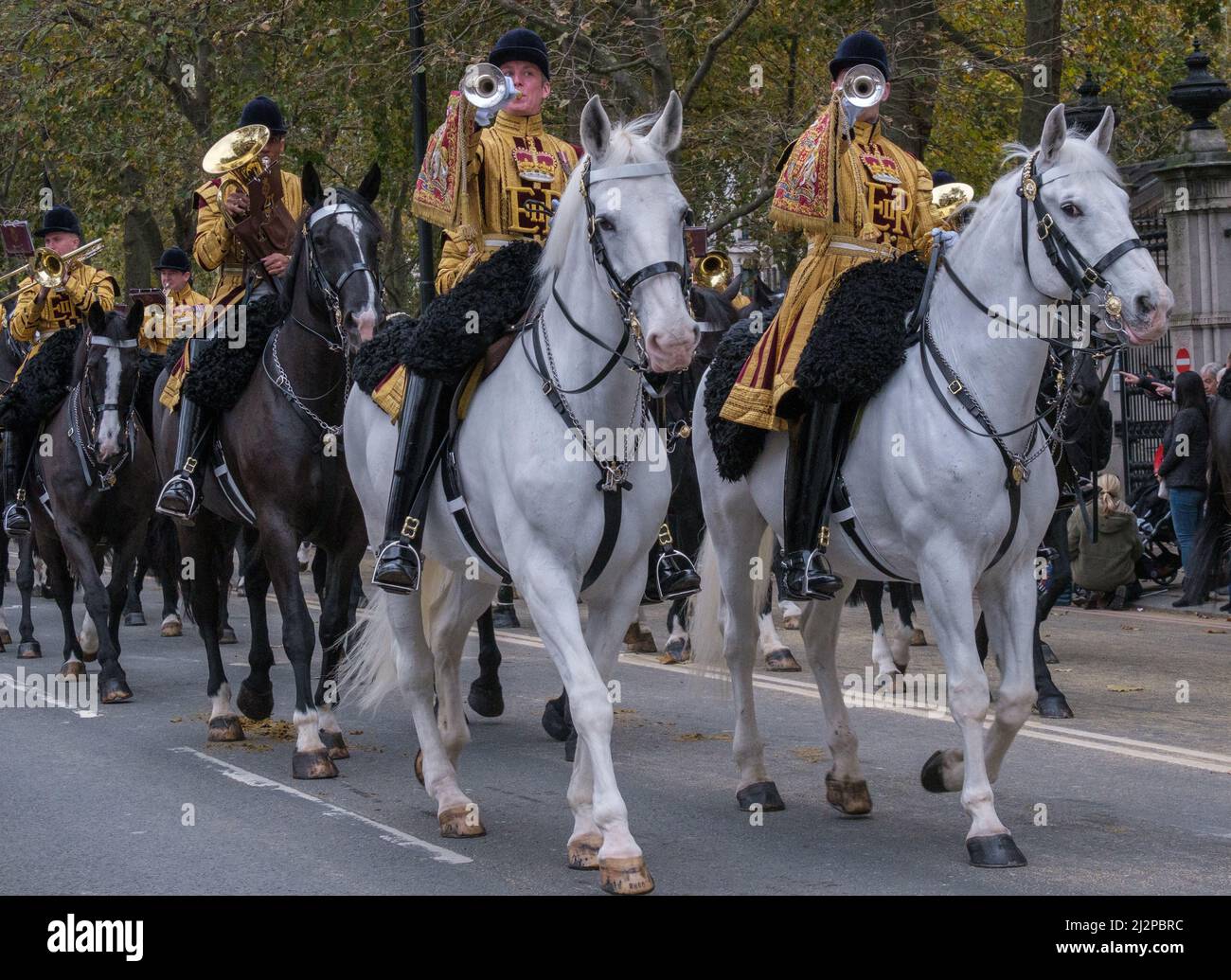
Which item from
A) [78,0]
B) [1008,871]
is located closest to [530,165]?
[1008,871]

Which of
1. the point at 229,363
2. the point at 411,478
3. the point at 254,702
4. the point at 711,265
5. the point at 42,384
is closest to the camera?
the point at 411,478

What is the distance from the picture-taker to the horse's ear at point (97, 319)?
41.5 feet

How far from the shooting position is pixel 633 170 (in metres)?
6.25

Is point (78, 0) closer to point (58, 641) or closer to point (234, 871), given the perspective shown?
A: point (58, 641)

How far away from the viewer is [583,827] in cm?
684

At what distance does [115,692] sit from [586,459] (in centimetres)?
Answer: 619

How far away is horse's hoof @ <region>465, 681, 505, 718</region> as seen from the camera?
10.5 m

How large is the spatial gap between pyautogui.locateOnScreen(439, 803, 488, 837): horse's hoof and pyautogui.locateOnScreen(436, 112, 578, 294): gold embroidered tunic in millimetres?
2293

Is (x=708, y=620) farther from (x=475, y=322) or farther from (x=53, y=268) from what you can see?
(x=53, y=268)

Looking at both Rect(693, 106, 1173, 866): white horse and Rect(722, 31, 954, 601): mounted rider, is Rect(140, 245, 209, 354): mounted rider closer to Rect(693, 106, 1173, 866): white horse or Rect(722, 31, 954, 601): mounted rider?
Rect(722, 31, 954, 601): mounted rider

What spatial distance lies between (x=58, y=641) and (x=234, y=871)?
31.1 feet

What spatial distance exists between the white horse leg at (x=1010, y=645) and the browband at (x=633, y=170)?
2.22 metres

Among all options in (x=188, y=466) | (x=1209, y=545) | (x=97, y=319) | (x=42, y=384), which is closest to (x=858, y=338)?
(x=188, y=466)

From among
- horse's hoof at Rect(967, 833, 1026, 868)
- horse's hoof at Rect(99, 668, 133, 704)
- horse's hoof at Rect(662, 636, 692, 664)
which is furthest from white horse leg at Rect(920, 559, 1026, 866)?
horse's hoof at Rect(99, 668, 133, 704)
